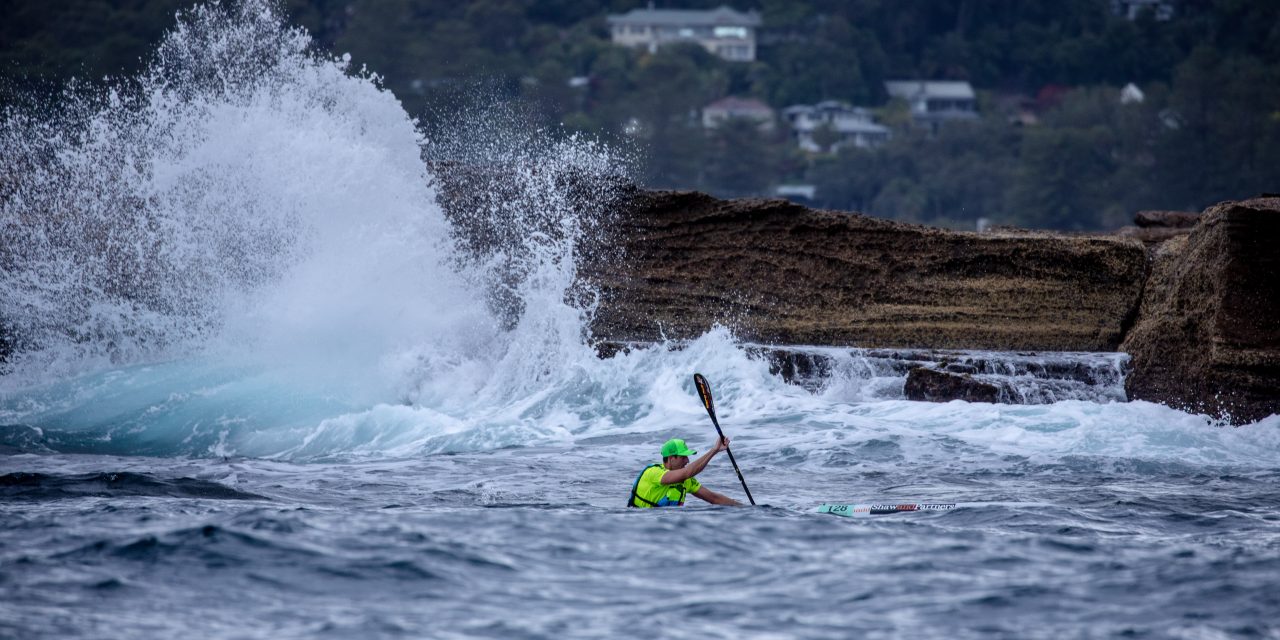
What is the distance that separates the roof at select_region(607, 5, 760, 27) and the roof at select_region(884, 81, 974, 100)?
10.2 metres

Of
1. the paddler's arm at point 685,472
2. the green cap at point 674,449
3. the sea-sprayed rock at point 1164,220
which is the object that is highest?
the sea-sprayed rock at point 1164,220

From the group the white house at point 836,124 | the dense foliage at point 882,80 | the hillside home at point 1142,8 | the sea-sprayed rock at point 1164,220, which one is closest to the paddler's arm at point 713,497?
the sea-sprayed rock at point 1164,220

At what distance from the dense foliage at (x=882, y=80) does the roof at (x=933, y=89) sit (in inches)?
38.1

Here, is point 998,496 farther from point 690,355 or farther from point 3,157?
point 3,157

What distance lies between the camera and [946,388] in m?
14.0

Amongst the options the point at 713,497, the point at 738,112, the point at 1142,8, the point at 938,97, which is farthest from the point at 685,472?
the point at 1142,8

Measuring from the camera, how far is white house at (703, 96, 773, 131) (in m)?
70.8

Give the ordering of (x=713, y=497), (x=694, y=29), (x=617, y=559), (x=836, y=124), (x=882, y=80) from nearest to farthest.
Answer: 1. (x=617, y=559)
2. (x=713, y=497)
3. (x=836, y=124)
4. (x=882, y=80)
5. (x=694, y=29)

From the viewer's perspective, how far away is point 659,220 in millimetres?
16688

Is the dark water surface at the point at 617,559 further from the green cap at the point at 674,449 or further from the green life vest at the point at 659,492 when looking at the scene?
the green cap at the point at 674,449

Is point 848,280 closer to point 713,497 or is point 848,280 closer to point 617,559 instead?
point 713,497

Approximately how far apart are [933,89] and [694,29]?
16.0m

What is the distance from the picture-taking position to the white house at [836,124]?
73.6 meters

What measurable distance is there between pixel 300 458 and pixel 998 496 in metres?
5.83
